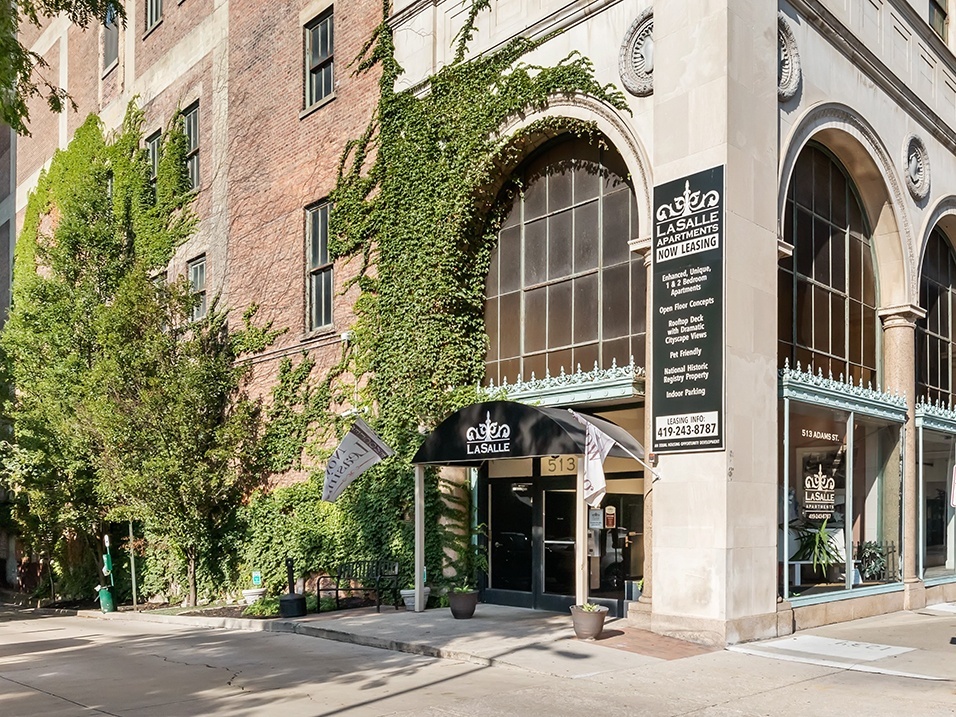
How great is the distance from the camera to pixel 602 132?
54.7 ft

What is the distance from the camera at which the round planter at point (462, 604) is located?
16469 mm

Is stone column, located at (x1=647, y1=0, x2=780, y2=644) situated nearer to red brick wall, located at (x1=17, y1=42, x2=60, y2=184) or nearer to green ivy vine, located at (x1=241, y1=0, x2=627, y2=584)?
green ivy vine, located at (x1=241, y1=0, x2=627, y2=584)

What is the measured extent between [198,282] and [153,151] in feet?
17.8

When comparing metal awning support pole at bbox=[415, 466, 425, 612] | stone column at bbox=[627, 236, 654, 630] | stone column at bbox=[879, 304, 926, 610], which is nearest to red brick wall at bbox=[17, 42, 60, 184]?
metal awning support pole at bbox=[415, 466, 425, 612]

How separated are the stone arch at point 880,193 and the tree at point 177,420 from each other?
13844mm

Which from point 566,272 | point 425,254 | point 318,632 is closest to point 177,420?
point 425,254

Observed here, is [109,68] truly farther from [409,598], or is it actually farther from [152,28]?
[409,598]

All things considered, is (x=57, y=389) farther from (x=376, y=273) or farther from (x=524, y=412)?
(x=524, y=412)

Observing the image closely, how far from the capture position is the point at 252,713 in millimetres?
9883

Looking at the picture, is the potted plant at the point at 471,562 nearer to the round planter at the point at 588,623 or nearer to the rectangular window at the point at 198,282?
the round planter at the point at 588,623

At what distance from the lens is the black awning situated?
1477cm

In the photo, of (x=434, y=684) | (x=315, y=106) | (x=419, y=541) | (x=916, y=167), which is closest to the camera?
(x=434, y=684)

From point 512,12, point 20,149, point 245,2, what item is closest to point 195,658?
point 512,12

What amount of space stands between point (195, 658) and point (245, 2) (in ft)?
61.4
